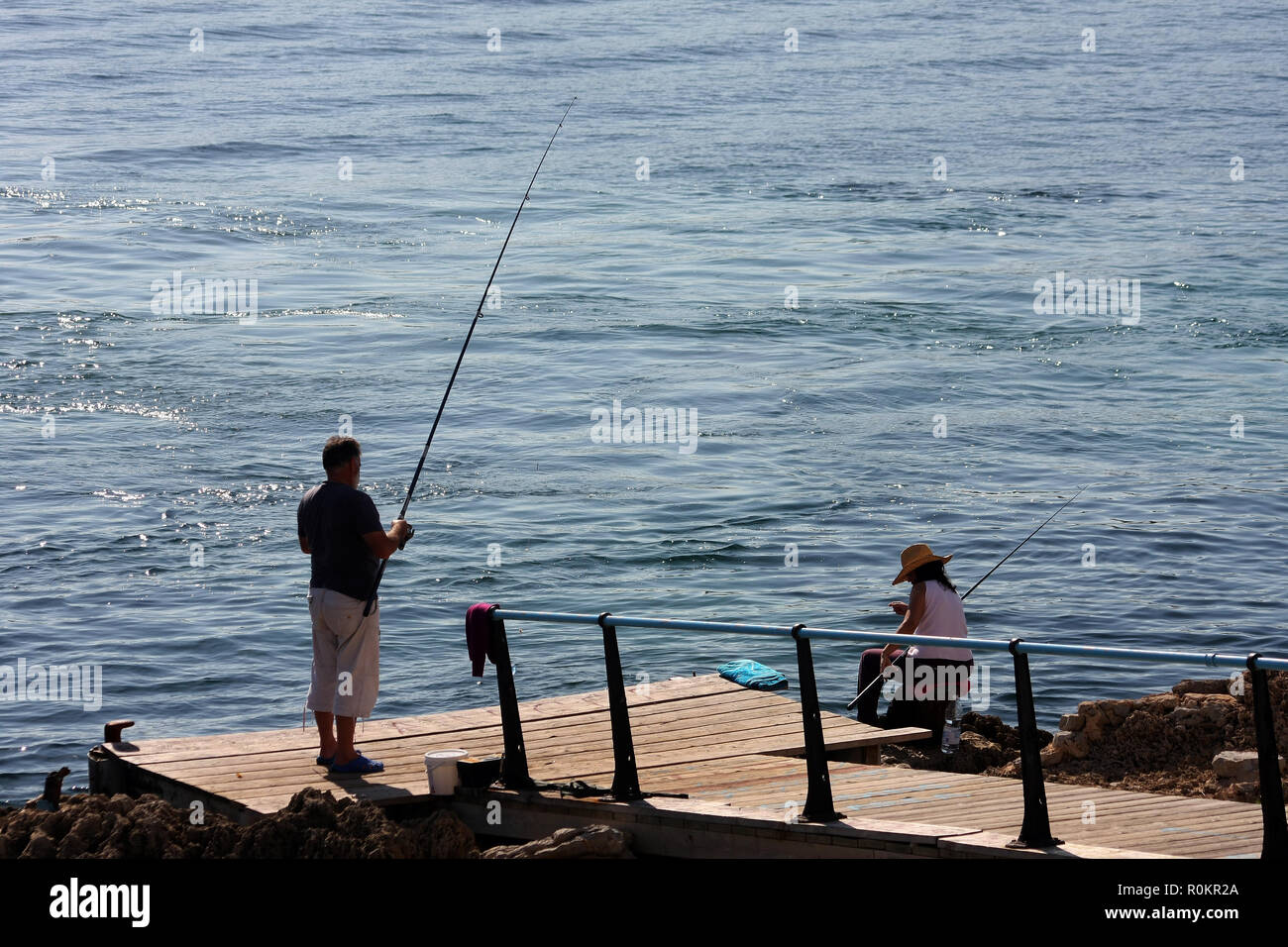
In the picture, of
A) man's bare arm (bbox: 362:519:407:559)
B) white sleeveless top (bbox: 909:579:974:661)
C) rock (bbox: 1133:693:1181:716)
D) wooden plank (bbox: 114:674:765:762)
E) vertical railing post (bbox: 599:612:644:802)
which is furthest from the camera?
rock (bbox: 1133:693:1181:716)

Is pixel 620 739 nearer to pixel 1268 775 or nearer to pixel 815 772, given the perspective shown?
pixel 815 772

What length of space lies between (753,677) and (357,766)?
2.97 m

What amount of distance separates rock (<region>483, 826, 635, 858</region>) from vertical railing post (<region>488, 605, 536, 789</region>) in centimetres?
61

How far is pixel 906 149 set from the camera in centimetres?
4150

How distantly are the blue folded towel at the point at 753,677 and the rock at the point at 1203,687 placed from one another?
8.46ft

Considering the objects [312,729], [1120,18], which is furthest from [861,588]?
[1120,18]

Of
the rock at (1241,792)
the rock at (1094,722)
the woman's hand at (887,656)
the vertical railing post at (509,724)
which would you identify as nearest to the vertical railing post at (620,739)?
the vertical railing post at (509,724)

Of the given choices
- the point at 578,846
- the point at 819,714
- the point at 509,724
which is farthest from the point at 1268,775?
the point at 509,724

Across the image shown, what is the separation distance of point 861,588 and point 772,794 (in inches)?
308

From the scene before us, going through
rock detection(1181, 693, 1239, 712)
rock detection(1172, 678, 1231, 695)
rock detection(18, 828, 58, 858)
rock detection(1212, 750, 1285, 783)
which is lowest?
rock detection(1212, 750, 1285, 783)

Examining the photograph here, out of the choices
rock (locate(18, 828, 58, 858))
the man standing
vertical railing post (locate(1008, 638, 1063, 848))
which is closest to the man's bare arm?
the man standing

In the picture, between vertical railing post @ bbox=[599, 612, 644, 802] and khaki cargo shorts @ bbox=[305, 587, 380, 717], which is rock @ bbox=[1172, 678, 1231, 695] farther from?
khaki cargo shorts @ bbox=[305, 587, 380, 717]

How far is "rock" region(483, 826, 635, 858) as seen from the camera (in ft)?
23.5

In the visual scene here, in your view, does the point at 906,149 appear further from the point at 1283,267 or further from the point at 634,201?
the point at 1283,267
